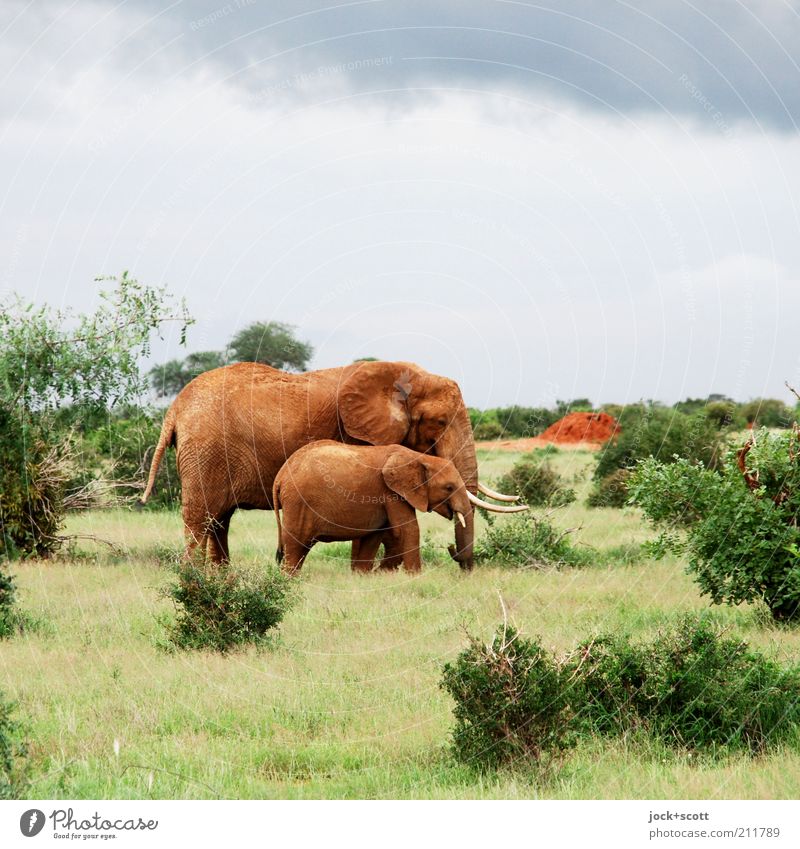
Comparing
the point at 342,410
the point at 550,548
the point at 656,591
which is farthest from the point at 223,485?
the point at 656,591

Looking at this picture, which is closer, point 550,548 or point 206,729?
point 206,729

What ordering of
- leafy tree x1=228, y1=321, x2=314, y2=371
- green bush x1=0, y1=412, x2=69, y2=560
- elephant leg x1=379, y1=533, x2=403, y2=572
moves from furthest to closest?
leafy tree x1=228, y1=321, x2=314, y2=371
green bush x1=0, y1=412, x2=69, y2=560
elephant leg x1=379, y1=533, x2=403, y2=572

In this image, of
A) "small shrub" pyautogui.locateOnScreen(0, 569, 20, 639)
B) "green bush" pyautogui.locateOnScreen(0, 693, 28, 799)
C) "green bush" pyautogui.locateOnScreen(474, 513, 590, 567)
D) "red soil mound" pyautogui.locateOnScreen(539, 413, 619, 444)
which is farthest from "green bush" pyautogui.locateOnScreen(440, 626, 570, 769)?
"red soil mound" pyautogui.locateOnScreen(539, 413, 619, 444)

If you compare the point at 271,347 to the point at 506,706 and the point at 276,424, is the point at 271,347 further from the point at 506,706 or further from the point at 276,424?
the point at 506,706

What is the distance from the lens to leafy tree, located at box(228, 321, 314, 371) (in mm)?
21906

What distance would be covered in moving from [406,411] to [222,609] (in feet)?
20.7

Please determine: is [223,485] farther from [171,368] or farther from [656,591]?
[171,368]

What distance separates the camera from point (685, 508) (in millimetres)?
13242

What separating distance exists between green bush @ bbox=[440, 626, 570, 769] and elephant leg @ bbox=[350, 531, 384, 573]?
8261 mm

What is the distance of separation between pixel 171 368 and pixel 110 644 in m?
20.9

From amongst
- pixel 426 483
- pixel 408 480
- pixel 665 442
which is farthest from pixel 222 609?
pixel 665 442

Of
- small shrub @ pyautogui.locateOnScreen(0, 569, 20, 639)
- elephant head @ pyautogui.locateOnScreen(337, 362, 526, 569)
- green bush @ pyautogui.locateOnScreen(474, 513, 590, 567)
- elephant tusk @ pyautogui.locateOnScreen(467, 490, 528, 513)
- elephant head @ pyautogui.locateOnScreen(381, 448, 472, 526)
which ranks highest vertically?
elephant head @ pyautogui.locateOnScreen(337, 362, 526, 569)

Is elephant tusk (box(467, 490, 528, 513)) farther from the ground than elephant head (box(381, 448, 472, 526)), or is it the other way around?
elephant head (box(381, 448, 472, 526))

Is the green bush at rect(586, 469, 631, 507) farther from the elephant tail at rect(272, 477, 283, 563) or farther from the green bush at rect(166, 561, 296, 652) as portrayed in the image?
the green bush at rect(166, 561, 296, 652)
